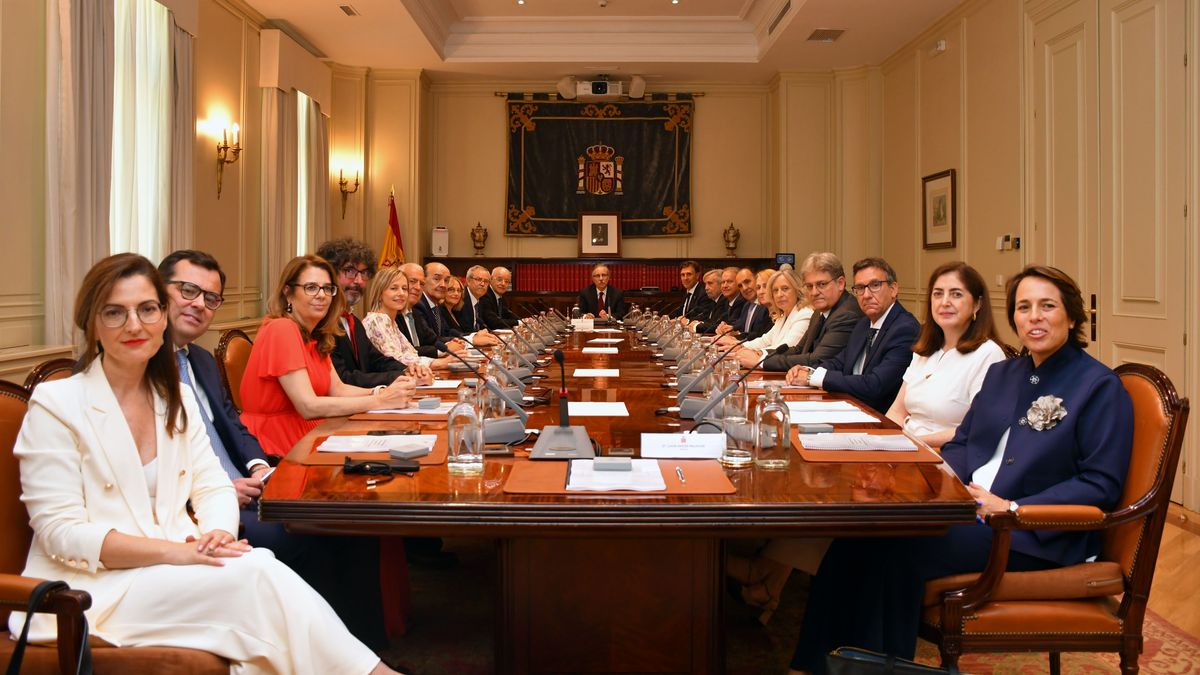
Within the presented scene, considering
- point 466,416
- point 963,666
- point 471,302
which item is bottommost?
point 963,666

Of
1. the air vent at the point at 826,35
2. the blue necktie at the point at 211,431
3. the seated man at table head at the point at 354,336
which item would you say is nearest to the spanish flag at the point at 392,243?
the air vent at the point at 826,35

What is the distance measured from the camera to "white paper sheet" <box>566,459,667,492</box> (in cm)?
192

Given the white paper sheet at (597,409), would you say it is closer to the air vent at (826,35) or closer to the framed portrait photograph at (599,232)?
the air vent at (826,35)

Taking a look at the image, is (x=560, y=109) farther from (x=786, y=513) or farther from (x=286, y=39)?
(x=786, y=513)

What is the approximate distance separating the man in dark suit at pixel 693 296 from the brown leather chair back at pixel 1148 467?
749 centimetres

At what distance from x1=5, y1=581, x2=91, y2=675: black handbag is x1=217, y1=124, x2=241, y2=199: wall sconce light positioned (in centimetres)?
626

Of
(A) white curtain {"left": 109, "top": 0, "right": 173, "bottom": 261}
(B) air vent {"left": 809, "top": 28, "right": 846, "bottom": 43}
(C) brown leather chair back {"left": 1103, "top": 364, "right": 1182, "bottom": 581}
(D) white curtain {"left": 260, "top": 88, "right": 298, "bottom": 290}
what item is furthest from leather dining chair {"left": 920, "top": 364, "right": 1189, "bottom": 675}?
(D) white curtain {"left": 260, "top": 88, "right": 298, "bottom": 290}

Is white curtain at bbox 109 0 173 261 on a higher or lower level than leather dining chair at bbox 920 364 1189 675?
higher

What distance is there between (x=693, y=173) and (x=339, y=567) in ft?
30.5

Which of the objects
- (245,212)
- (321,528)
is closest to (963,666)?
(321,528)

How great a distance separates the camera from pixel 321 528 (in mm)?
1855

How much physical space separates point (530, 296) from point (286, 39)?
3.98 metres

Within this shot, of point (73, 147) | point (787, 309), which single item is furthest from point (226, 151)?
point (787, 309)

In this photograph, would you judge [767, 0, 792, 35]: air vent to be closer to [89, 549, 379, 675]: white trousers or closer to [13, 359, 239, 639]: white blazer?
[13, 359, 239, 639]: white blazer
